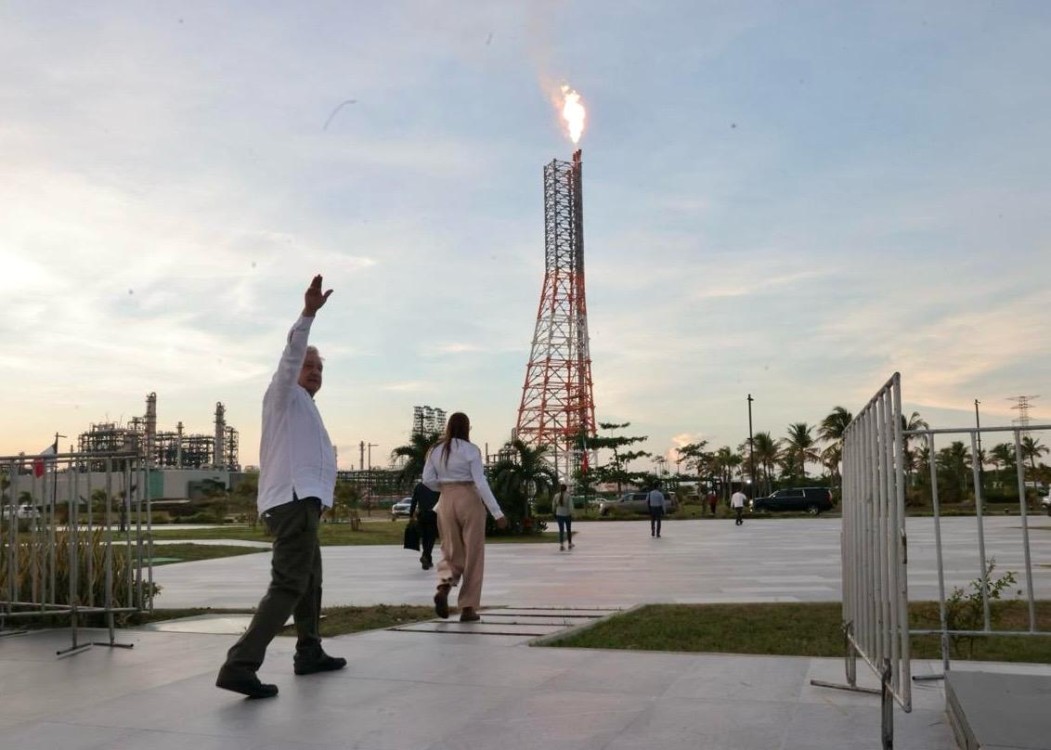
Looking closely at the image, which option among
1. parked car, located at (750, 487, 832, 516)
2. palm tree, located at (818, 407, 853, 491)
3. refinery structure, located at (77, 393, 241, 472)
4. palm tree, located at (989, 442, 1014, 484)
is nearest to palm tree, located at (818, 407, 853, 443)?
palm tree, located at (818, 407, 853, 491)

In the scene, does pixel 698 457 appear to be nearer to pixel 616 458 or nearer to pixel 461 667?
pixel 616 458

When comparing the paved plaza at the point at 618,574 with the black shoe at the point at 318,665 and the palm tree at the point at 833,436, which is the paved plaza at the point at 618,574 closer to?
the black shoe at the point at 318,665

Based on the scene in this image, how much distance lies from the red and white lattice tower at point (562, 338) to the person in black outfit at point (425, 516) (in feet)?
171

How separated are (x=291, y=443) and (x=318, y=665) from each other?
1.36 meters

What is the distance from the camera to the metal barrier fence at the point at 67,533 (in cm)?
683

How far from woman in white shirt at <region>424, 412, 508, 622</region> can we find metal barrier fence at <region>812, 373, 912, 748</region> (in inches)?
124

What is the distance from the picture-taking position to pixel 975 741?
3127 millimetres

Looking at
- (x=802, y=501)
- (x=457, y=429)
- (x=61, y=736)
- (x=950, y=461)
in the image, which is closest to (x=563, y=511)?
(x=950, y=461)

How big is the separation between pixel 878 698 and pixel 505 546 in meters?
18.7

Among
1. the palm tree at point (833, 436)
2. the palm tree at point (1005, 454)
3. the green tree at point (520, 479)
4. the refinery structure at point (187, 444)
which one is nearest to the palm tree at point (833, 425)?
the palm tree at point (833, 436)

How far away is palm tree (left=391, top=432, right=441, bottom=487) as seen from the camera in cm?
2843

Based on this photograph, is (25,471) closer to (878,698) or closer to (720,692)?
(720,692)

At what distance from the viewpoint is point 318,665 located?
210 inches

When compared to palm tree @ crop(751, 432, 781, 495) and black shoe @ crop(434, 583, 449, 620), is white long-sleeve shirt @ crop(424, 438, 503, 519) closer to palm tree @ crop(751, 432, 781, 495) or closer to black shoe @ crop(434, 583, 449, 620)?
black shoe @ crop(434, 583, 449, 620)
